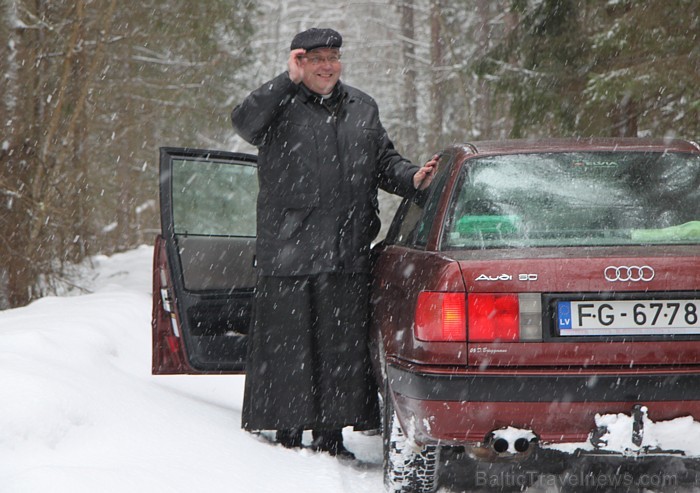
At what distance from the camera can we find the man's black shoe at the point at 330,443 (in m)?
4.98

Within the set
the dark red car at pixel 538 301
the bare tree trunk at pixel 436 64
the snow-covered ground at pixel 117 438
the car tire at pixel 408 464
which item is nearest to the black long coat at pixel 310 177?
the dark red car at pixel 538 301

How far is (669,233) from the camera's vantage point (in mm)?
3863

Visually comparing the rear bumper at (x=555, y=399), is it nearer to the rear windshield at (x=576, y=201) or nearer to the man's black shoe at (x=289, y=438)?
the rear windshield at (x=576, y=201)

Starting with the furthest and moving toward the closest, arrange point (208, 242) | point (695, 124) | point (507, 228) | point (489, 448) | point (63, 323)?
point (695, 124) < point (63, 323) < point (208, 242) < point (507, 228) < point (489, 448)

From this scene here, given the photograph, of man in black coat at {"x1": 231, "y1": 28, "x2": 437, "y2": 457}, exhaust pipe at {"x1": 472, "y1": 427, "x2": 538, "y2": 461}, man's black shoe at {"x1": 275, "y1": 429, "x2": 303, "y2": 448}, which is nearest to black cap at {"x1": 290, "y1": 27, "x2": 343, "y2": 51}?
man in black coat at {"x1": 231, "y1": 28, "x2": 437, "y2": 457}

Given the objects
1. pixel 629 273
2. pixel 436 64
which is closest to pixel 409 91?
pixel 436 64

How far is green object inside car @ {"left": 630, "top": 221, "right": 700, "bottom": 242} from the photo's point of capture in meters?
3.82

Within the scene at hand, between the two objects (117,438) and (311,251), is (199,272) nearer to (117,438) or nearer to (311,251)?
(311,251)

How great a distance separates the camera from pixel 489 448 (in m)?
3.51

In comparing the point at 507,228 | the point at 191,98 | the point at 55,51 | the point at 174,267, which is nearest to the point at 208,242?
the point at 174,267

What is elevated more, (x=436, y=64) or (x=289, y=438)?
(x=436, y=64)

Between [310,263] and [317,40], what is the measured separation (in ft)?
3.70

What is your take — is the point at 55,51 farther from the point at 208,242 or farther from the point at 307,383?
the point at 307,383

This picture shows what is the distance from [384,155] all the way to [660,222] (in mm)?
1650
